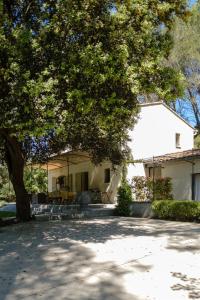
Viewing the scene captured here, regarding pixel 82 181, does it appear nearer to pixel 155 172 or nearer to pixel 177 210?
pixel 155 172

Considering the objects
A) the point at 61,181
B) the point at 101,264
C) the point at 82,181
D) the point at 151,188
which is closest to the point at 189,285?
the point at 101,264

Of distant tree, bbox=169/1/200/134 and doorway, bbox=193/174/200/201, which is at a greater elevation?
distant tree, bbox=169/1/200/134

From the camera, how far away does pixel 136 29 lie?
47.7 feet

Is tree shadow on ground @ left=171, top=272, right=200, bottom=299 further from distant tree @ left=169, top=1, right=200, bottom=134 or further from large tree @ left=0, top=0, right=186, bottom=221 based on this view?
distant tree @ left=169, top=1, right=200, bottom=134

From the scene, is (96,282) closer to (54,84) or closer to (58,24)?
(54,84)

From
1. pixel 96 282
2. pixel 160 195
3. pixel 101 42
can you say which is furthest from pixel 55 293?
pixel 160 195

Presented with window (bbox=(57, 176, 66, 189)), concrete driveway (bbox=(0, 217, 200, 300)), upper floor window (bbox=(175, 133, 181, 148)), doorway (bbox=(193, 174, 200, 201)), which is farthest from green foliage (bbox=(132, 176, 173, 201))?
window (bbox=(57, 176, 66, 189))

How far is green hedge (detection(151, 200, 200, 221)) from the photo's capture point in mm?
20422

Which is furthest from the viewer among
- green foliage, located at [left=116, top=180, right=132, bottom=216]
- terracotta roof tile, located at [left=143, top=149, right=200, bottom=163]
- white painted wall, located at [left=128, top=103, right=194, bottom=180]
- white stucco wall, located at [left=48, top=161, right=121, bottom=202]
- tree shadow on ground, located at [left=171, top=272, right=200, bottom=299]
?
white stucco wall, located at [left=48, top=161, right=121, bottom=202]

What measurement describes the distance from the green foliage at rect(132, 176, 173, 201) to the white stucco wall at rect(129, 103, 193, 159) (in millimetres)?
2406

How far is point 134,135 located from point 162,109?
2.85m

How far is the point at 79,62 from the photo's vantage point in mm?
13297

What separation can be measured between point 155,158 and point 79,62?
14.9m

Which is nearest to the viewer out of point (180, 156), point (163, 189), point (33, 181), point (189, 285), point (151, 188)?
point (189, 285)
